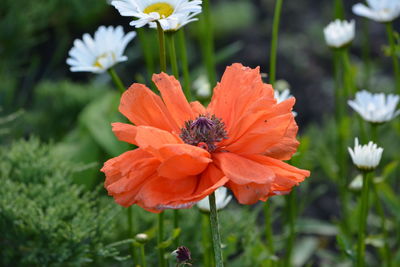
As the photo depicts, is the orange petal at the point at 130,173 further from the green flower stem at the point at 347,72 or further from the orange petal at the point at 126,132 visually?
the green flower stem at the point at 347,72

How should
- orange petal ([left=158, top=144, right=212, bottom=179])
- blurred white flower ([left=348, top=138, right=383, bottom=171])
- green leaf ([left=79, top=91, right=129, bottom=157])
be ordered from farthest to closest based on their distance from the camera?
green leaf ([left=79, top=91, right=129, bottom=157]) → blurred white flower ([left=348, top=138, right=383, bottom=171]) → orange petal ([left=158, top=144, right=212, bottom=179])

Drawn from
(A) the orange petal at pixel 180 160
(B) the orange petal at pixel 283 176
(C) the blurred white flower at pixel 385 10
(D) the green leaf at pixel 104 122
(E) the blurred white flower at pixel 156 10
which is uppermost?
(E) the blurred white flower at pixel 156 10

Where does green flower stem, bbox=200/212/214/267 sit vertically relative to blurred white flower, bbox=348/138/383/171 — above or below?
below

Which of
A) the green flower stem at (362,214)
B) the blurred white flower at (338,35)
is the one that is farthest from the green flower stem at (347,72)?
the green flower stem at (362,214)

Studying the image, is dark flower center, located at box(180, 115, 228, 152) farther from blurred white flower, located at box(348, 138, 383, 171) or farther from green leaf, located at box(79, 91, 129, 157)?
green leaf, located at box(79, 91, 129, 157)

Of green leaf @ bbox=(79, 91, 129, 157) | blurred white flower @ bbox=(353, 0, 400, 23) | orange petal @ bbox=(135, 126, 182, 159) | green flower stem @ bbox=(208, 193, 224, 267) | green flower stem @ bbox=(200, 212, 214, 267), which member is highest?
orange petal @ bbox=(135, 126, 182, 159)

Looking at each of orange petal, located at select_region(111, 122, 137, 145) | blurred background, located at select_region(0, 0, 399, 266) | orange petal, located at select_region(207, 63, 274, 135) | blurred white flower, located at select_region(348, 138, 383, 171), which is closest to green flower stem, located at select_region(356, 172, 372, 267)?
blurred white flower, located at select_region(348, 138, 383, 171)
